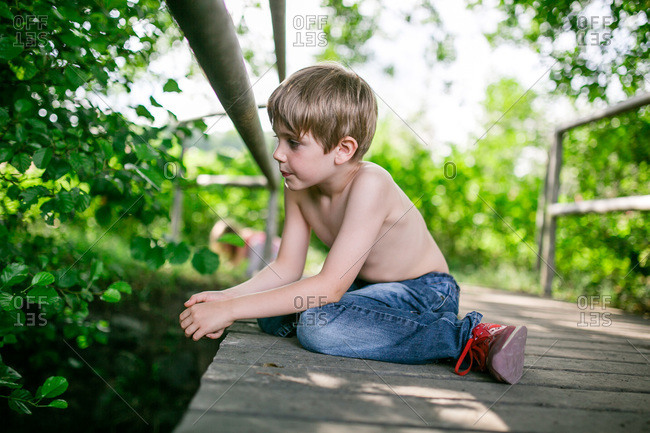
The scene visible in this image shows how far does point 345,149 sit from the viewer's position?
1540mm

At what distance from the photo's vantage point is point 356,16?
3.96m

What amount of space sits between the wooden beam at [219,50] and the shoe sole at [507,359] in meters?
0.89

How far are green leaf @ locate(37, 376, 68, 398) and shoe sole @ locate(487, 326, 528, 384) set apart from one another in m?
1.04

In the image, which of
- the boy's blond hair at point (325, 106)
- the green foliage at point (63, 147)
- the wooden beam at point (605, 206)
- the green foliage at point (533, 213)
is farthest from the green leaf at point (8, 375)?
the wooden beam at point (605, 206)

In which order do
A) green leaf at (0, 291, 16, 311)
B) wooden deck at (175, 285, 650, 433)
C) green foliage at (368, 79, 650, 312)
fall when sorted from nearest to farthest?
wooden deck at (175, 285, 650, 433), green leaf at (0, 291, 16, 311), green foliage at (368, 79, 650, 312)

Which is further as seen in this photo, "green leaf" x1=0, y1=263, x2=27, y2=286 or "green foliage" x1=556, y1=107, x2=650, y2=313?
"green foliage" x1=556, y1=107, x2=650, y2=313

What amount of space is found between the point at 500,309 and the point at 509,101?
1218cm

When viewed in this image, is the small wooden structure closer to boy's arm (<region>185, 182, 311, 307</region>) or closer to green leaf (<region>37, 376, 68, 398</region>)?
boy's arm (<region>185, 182, 311, 307</region>)

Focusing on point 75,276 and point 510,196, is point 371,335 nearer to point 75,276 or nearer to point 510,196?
point 75,276

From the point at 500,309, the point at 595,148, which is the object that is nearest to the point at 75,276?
the point at 500,309

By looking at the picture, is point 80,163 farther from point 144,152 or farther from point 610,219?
point 610,219

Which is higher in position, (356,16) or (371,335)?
(356,16)

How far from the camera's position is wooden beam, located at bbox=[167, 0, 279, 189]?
85 cm

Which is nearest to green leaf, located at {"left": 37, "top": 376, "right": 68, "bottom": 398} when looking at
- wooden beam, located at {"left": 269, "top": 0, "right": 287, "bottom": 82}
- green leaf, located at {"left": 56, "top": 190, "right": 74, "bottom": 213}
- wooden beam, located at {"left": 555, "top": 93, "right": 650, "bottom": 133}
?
green leaf, located at {"left": 56, "top": 190, "right": 74, "bottom": 213}
